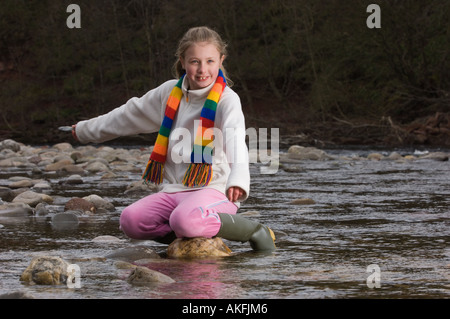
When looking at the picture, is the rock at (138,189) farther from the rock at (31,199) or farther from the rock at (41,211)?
the rock at (41,211)

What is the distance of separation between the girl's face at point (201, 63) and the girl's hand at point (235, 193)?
2.30ft

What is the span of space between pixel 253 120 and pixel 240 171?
1515 cm

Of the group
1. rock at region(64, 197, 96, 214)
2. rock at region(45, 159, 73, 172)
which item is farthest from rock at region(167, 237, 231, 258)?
rock at region(45, 159, 73, 172)

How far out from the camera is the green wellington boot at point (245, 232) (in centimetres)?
382

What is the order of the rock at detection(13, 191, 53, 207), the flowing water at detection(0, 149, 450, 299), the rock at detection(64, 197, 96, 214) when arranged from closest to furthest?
the flowing water at detection(0, 149, 450, 299) → the rock at detection(64, 197, 96, 214) → the rock at detection(13, 191, 53, 207)

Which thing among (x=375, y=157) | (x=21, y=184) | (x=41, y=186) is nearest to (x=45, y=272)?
(x=41, y=186)

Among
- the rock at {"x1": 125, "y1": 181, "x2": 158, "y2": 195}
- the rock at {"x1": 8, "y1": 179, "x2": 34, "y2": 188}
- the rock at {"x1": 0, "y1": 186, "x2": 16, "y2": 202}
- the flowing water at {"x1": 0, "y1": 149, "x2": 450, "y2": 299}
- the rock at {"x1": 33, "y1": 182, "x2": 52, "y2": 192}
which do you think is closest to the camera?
the flowing water at {"x1": 0, "y1": 149, "x2": 450, "y2": 299}

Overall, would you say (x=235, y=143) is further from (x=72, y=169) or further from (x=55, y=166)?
(x=55, y=166)

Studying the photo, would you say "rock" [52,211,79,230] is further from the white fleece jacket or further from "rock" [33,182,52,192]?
"rock" [33,182,52,192]

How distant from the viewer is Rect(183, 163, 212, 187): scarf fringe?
379 cm

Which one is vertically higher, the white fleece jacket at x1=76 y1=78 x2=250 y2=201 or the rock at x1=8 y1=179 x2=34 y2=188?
the white fleece jacket at x1=76 y1=78 x2=250 y2=201

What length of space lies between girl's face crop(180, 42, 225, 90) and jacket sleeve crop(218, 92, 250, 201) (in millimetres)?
156

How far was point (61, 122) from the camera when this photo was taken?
22.0 metres

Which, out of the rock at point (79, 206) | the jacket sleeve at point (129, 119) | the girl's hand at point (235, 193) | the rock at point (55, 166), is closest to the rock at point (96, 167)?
the rock at point (55, 166)
